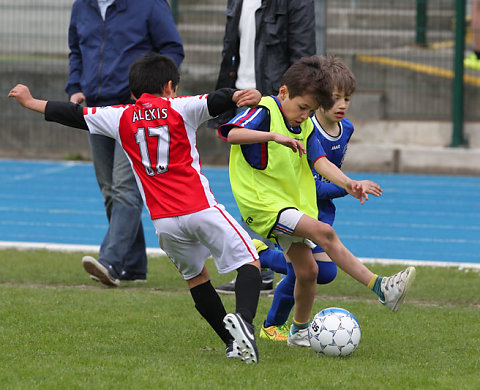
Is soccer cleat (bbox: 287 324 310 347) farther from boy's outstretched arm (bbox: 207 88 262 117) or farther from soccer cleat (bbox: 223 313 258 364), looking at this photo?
boy's outstretched arm (bbox: 207 88 262 117)

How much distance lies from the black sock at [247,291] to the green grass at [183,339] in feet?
0.83

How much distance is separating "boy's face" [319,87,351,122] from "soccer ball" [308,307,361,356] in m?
1.12

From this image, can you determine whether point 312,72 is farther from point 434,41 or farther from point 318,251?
point 434,41

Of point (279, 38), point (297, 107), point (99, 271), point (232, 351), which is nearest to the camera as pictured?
point (232, 351)

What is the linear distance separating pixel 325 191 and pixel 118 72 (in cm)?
237

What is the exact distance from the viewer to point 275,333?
5535mm

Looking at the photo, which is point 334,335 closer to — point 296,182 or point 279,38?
point 296,182

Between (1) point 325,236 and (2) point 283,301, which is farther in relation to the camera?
(2) point 283,301

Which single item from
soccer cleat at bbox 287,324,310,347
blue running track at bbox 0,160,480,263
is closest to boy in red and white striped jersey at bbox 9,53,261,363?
soccer cleat at bbox 287,324,310,347

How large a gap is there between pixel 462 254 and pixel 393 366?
4232 mm

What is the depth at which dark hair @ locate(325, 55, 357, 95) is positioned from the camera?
531 cm

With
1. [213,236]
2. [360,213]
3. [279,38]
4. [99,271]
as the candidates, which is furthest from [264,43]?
[360,213]

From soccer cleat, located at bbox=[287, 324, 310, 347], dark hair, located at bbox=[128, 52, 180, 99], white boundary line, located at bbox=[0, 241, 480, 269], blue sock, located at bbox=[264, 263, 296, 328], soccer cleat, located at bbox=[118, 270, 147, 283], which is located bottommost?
white boundary line, located at bbox=[0, 241, 480, 269]

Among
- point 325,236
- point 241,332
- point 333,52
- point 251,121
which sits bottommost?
point 333,52
